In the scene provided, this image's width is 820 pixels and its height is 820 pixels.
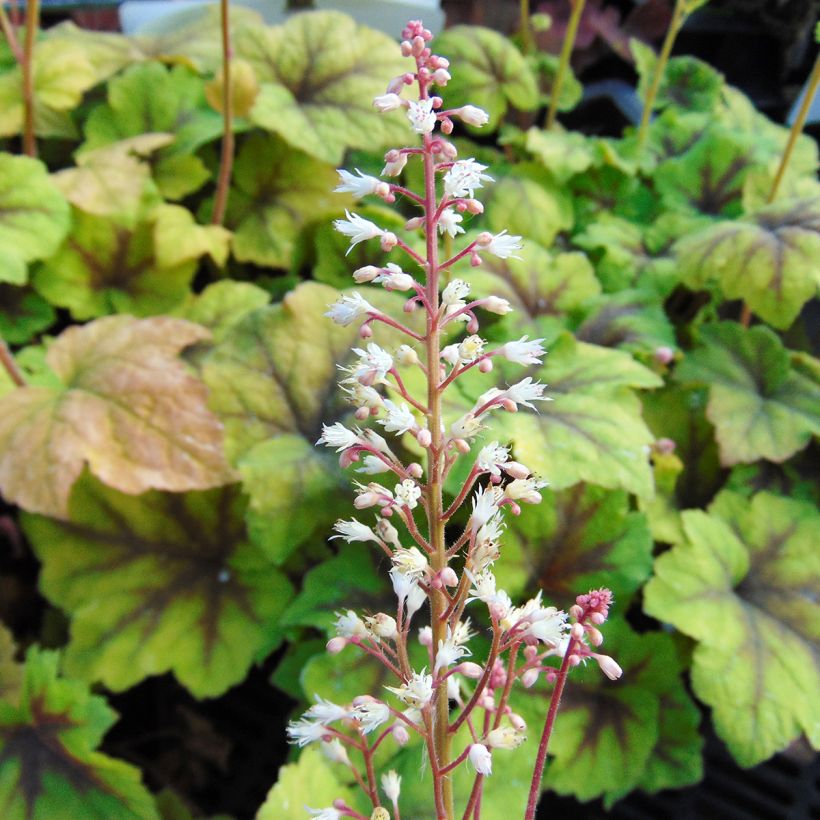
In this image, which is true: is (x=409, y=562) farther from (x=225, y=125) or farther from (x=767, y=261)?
(x=225, y=125)

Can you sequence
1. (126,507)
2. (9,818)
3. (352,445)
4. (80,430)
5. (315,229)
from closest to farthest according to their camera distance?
(352,445) → (9,818) → (80,430) → (126,507) → (315,229)

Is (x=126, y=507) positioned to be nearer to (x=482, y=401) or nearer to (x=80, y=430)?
(x=80, y=430)

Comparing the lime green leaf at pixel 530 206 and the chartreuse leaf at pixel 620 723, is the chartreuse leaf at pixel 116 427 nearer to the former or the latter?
the chartreuse leaf at pixel 620 723

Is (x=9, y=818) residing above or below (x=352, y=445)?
below

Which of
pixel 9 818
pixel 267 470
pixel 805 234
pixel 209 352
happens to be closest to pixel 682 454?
pixel 805 234

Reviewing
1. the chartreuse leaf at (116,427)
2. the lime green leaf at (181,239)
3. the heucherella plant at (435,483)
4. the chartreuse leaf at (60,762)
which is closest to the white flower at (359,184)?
the heucherella plant at (435,483)

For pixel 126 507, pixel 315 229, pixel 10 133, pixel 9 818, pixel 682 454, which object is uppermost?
pixel 10 133

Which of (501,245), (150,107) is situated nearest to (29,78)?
(150,107)
